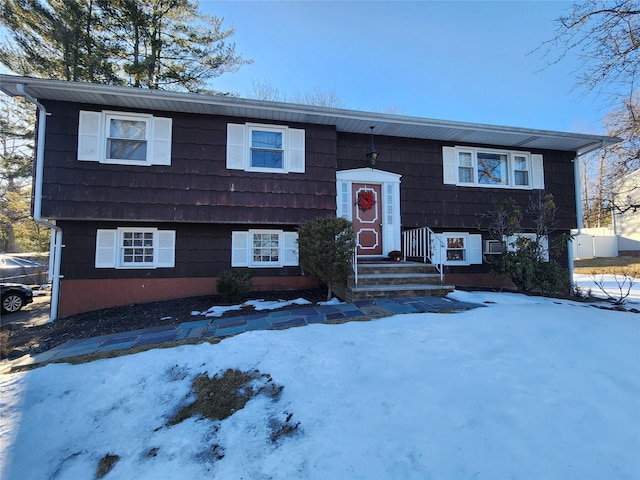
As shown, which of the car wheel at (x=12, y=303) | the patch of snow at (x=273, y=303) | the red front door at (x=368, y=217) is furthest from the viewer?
the car wheel at (x=12, y=303)

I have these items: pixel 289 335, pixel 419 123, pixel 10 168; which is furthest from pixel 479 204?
pixel 10 168

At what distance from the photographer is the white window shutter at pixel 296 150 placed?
7195 millimetres

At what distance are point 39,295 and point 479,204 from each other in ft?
54.8

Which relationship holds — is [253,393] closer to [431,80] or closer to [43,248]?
[431,80]

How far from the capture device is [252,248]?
24.5 feet

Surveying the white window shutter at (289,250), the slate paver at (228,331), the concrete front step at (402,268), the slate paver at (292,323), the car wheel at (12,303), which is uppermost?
the white window shutter at (289,250)

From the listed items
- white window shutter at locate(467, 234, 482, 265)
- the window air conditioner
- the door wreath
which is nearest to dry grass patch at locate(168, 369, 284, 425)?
the door wreath

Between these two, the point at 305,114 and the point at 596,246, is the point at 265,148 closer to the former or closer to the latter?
the point at 305,114

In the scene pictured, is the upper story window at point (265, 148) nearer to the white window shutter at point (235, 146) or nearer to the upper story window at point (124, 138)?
the white window shutter at point (235, 146)

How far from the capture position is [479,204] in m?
8.40

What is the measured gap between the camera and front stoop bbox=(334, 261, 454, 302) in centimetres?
558

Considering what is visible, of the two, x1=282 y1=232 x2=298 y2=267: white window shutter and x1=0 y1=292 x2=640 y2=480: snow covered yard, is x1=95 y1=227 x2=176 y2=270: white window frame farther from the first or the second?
x1=0 y1=292 x2=640 y2=480: snow covered yard

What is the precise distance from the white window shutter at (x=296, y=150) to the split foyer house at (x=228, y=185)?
0.12 ft

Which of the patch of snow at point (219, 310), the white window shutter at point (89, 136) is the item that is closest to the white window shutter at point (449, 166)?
the patch of snow at point (219, 310)
